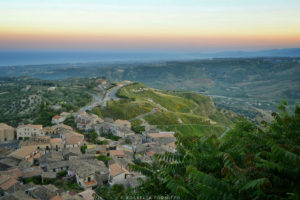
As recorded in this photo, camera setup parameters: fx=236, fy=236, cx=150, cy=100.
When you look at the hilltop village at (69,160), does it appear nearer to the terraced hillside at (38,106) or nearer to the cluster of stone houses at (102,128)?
the cluster of stone houses at (102,128)

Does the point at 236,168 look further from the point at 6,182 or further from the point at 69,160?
the point at 69,160

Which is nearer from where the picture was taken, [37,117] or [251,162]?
[251,162]

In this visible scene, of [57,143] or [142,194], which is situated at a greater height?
[142,194]

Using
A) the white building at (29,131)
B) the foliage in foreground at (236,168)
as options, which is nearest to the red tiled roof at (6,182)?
the white building at (29,131)

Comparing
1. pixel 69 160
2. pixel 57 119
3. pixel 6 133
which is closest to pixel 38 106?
pixel 57 119

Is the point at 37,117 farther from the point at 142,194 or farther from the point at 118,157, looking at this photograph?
the point at 142,194

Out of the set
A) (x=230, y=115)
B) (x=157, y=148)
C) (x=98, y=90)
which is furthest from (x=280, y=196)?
(x=230, y=115)
